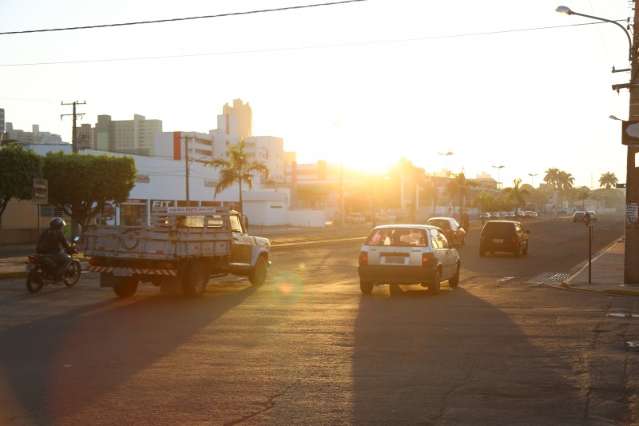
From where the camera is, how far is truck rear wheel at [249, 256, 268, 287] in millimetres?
19312

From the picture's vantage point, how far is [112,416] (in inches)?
267

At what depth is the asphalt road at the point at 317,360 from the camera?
700cm

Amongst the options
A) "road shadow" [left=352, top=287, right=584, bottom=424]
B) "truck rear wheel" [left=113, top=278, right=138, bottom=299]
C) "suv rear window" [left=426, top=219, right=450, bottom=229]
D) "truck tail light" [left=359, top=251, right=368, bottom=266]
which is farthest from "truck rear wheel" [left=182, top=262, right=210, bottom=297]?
"suv rear window" [left=426, top=219, right=450, bottom=229]

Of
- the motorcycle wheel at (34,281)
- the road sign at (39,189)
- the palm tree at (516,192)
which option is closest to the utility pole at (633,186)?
the motorcycle wheel at (34,281)

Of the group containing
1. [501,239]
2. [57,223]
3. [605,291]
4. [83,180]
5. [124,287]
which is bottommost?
[605,291]

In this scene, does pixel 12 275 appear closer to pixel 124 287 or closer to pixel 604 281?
pixel 124 287

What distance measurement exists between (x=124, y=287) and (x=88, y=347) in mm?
6890

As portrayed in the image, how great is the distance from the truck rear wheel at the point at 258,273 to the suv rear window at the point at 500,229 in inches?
658

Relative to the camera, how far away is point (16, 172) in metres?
42.2

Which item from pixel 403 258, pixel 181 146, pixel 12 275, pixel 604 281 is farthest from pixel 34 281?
pixel 181 146

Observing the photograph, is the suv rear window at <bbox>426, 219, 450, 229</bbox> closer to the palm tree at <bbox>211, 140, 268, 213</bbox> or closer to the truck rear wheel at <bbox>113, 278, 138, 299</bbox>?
the palm tree at <bbox>211, 140, 268, 213</bbox>

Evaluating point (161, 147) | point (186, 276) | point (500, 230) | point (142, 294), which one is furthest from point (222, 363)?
point (161, 147)

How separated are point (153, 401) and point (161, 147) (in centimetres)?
17320

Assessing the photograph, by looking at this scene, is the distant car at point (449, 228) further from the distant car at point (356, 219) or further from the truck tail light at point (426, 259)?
the distant car at point (356, 219)
